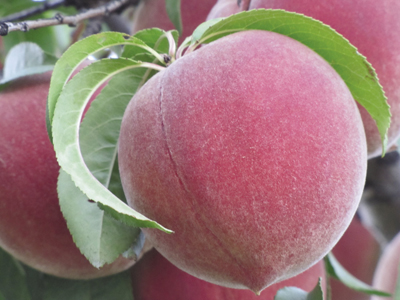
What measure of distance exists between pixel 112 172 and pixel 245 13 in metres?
0.31

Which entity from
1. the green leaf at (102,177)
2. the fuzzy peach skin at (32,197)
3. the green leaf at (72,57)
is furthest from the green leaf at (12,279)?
the green leaf at (72,57)

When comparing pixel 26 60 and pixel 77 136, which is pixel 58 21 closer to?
pixel 26 60

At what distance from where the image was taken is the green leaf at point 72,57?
0.62m

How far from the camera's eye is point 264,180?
53 centimetres

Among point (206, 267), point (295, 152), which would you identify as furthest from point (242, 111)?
point (206, 267)

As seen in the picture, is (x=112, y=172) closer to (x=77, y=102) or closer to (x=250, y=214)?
Answer: (x=77, y=102)

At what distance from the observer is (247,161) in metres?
0.53

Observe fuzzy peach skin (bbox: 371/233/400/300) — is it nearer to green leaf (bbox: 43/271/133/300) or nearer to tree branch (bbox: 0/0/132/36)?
green leaf (bbox: 43/271/133/300)

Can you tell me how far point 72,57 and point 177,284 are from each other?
0.46 meters

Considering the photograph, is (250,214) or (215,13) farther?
(215,13)

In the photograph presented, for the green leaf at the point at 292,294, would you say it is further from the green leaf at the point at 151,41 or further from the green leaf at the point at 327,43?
the green leaf at the point at 151,41

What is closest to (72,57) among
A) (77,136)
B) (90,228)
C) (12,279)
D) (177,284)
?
(77,136)

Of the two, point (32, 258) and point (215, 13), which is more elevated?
point (215, 13)

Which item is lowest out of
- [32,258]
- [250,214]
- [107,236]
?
[32,258]
